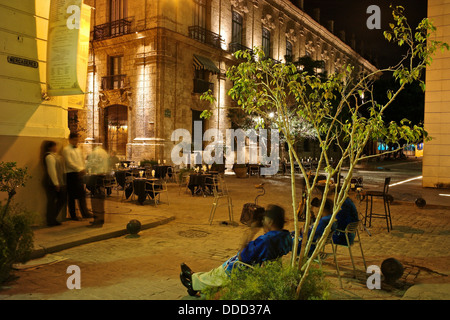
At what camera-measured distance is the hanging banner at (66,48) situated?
729 centimetres

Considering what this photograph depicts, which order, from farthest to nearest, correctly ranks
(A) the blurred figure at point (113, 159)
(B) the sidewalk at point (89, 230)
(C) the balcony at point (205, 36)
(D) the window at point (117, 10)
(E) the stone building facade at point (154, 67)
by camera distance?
(C) the balcony at point (205, 36)
(D) the window at point (117, 10)
(A) the blurred figure at point (113, 159)
(E) the stone building facade at point (154, 67)
(B) the sidewalk at point (89, 230)

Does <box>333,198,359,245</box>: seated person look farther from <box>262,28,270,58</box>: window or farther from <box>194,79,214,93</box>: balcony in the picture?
<box>262,28,270,58</box>: window

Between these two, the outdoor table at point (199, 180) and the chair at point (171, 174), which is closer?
the outdoor table at point (199, 180)

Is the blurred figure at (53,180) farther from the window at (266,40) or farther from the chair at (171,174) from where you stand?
the window at (266,40)

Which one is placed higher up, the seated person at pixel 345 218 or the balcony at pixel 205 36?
the balcony at pixel 205 36

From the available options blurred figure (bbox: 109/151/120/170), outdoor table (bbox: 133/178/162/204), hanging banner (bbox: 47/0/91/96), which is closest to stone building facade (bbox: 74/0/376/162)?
blurred figure (bbox: 109/151/120/170)

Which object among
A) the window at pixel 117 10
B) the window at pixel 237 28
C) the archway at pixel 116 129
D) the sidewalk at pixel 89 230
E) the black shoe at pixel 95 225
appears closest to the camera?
the sidewalk at pixel 89 230

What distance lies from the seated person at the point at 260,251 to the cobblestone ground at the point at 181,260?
465mm

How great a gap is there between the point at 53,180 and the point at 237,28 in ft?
75.2

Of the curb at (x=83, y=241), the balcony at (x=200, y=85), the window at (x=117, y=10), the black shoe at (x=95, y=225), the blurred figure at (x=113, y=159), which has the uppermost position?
the window at (x=117, y=10)

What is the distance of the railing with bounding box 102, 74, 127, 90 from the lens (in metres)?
22.8

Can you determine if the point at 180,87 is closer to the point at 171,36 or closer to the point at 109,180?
the point at 171,36

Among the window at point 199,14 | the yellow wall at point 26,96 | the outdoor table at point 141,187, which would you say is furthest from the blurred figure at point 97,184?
the window at point 199,14

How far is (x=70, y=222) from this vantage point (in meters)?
8.15
